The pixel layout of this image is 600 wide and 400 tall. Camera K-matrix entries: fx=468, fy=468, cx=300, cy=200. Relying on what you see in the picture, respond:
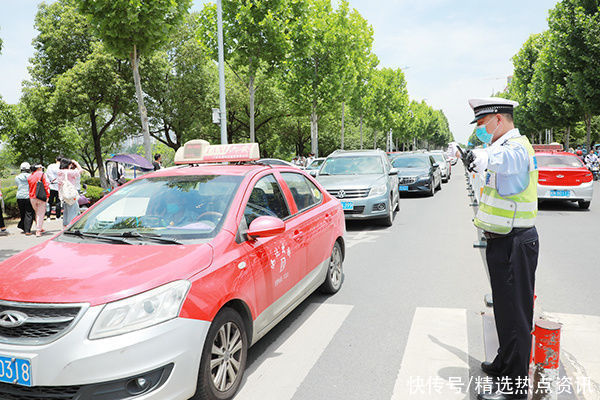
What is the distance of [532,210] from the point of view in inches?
117

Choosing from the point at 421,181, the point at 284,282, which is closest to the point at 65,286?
the point at 284,282

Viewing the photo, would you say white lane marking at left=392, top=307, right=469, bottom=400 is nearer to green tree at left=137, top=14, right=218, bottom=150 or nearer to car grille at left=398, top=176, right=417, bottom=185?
car grille at left=398, top=176, right=417, bottom=185

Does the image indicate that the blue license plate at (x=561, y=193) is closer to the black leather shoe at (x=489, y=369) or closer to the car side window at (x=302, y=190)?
the car side window at (x=302, y=190)

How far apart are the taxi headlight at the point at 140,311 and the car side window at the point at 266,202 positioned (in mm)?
1074

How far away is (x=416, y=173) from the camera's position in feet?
59.6

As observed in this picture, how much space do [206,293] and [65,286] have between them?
0.79 metres

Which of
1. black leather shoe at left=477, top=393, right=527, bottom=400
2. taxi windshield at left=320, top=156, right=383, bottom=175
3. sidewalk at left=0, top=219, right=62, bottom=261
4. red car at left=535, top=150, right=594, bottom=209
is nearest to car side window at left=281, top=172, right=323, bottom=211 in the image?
black leather shoe at left=477, top=393, right=527, bottom=400

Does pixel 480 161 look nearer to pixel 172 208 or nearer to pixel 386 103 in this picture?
pixel 172 208

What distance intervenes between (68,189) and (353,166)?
6787mm

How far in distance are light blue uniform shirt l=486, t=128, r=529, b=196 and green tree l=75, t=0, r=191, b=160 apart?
1190 cm

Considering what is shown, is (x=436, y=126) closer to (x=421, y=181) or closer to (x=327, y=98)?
(x=327, y=98)

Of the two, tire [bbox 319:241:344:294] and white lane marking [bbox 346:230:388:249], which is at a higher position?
tire [bbox 319:241:344:294]

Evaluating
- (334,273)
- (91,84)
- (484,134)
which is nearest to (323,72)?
(91,84)

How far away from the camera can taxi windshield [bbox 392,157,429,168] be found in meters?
19.2
